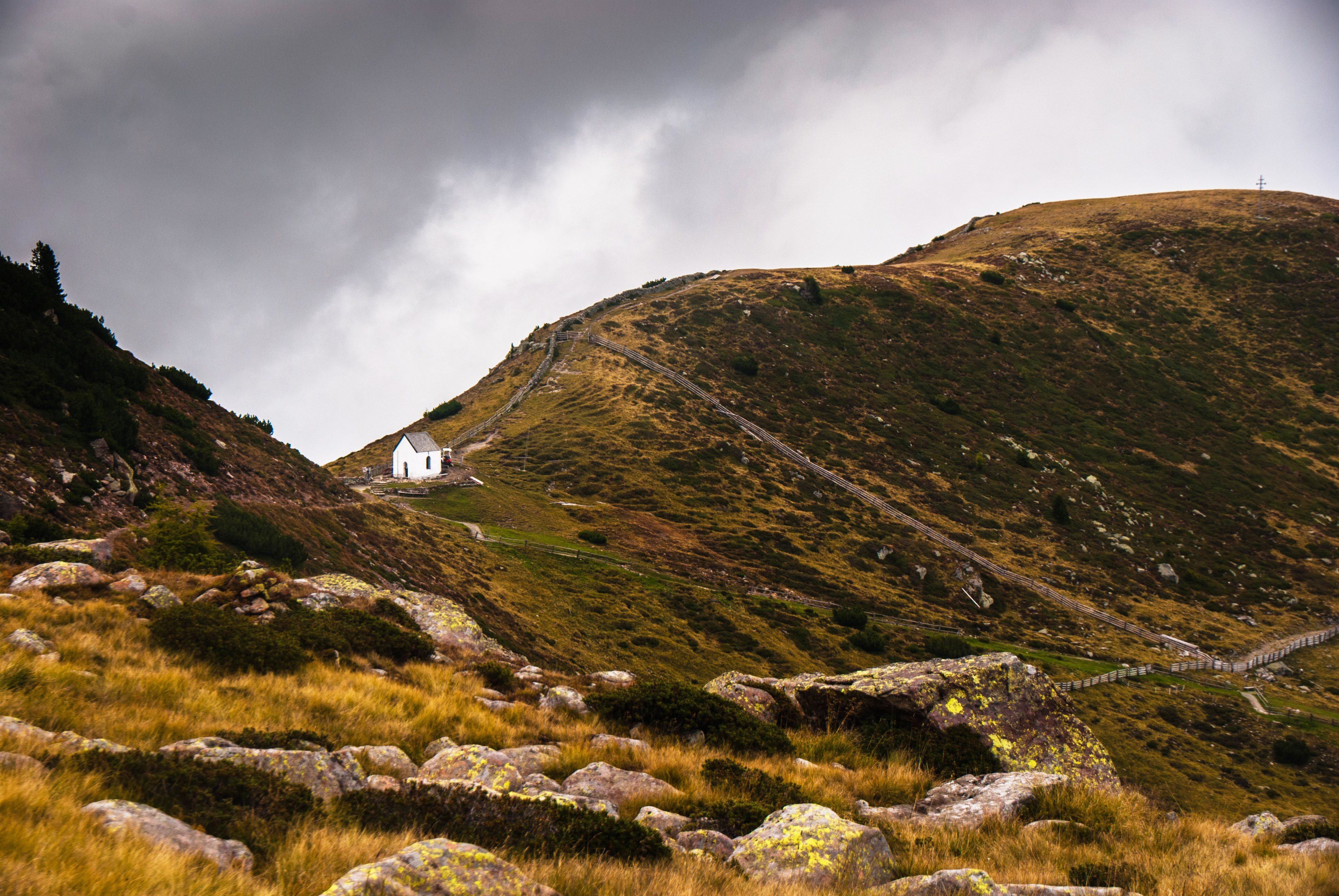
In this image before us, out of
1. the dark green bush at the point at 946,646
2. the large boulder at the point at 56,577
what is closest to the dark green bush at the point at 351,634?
the large boulder at the point at 56,577

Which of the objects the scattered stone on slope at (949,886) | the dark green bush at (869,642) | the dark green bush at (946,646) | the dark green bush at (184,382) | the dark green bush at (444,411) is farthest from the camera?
the dark green bush at (444,411)

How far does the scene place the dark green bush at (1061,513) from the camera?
66.9m

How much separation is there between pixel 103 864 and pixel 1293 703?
63.2 m

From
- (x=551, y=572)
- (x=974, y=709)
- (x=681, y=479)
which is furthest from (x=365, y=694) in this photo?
(x=681, y=479)

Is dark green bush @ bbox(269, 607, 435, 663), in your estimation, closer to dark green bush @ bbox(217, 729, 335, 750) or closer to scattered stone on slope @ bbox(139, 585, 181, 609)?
scattered stone on slope @ bbox(139, 585, 181, 609)

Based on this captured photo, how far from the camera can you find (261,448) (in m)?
30.0

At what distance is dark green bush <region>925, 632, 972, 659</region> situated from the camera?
146 ft

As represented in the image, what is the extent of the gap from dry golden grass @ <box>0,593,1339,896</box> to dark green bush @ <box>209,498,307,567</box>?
9.46 meters

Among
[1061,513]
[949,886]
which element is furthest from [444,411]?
[949,886]

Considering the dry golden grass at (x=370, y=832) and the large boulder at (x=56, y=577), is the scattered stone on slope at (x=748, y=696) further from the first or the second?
the large boulder at (x=56, y=577)

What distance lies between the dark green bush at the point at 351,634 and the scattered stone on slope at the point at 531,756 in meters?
4.97

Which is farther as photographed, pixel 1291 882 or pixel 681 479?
pixel 681 479

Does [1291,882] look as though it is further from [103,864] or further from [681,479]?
[681,479]

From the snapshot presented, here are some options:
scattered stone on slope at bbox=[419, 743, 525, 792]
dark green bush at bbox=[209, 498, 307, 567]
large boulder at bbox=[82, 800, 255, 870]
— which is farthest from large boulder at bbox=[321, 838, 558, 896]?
dark green bush at bbox=[209, 498, 307, 567]
